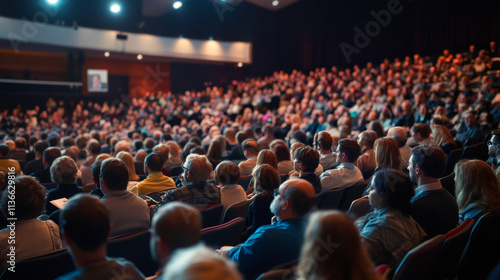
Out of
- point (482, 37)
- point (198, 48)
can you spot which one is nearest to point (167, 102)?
point (198, 48)

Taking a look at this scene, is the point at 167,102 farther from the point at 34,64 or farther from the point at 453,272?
the point at 453,272

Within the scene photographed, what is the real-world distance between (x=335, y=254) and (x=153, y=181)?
2705mm

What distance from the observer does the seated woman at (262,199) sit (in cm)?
270

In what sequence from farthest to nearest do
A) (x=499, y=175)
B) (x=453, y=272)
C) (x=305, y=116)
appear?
(x=305, y=116)
(x=499, y=175)
(x=453, y=272)

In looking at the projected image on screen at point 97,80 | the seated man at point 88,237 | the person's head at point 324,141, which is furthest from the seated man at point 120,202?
the projected image on screen at point 97,80

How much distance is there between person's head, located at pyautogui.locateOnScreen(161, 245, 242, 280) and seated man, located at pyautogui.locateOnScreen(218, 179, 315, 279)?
41.1 inches

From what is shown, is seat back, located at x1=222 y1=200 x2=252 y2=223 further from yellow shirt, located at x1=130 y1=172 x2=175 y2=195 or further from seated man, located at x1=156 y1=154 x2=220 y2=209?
yellow shirt, located at x1=130 y1=172 x2=175 y2=195

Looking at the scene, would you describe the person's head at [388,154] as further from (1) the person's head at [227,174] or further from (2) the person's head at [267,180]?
(1) the person's head at [227,174]

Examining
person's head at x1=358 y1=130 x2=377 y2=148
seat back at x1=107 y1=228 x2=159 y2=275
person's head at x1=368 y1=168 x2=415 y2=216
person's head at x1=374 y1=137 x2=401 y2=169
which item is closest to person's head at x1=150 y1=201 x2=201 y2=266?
seat back at x1=107 y1=228 x2=159 y2=275

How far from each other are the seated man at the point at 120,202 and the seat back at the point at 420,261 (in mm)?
1687

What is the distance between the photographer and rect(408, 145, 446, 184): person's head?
2496 millimetres

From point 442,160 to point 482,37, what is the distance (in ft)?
43.7

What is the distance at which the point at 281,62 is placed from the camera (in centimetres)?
1936

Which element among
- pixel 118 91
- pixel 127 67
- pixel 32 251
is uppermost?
pixel 127 67
